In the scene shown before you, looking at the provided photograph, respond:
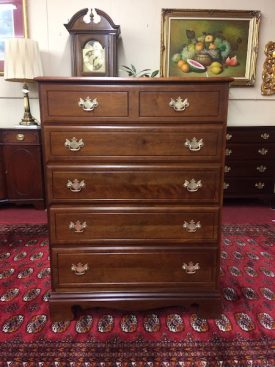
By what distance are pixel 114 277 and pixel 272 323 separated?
2.71 feet

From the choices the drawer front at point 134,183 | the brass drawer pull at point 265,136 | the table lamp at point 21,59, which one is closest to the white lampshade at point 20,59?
the table lamp at point 21,59

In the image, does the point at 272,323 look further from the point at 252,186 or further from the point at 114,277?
the point at 252,186

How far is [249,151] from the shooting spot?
3.10 metres

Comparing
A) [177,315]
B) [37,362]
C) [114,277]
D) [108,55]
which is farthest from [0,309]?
[108,55]

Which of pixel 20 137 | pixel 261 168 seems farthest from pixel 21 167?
pixel 261 168

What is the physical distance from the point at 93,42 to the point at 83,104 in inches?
76.1

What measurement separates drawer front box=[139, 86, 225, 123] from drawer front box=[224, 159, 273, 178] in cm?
196

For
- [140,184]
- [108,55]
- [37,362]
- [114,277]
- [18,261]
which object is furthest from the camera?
[108,55]

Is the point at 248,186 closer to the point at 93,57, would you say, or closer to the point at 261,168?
the point at 261,168

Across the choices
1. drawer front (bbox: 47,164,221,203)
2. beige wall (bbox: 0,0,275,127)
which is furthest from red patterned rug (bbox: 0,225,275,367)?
beige wall (bbox: 0,0,275,127)

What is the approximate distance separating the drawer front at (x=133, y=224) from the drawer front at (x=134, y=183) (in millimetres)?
54

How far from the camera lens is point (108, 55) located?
2.88m

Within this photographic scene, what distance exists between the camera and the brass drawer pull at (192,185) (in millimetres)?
1333

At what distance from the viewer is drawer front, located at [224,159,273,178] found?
3.13 metres
